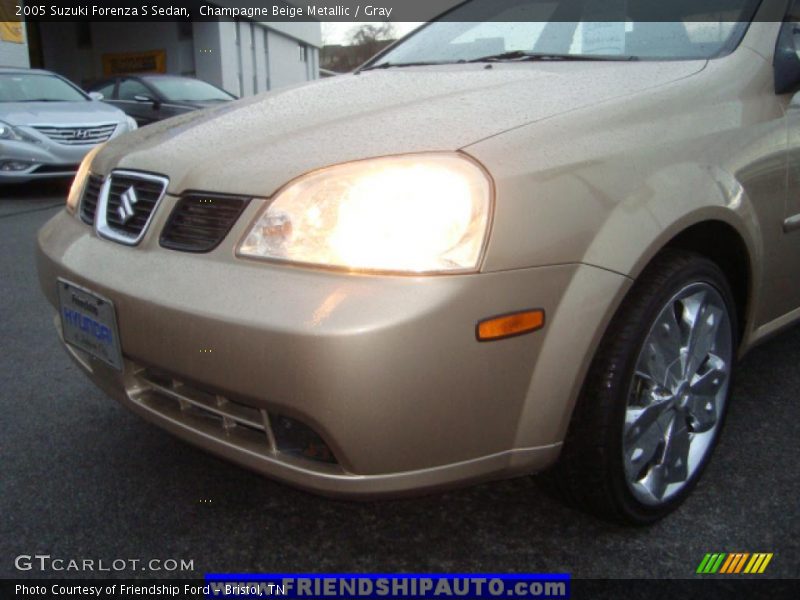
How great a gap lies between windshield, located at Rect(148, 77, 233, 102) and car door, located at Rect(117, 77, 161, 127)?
195 millimetres

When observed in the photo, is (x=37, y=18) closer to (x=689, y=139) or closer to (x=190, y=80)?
(x=190, y=80)

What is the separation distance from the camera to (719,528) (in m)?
1.80

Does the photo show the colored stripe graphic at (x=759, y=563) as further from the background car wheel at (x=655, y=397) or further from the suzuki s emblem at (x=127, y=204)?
the suzuki s emblem at (x=127, y=204)

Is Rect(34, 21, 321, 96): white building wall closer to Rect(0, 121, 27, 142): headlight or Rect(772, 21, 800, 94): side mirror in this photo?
Rect(0, 121, 27, 142): headlight

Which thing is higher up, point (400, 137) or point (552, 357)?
point (400, 137)

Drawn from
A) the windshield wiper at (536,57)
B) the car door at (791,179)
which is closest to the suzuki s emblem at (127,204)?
the windshield wiper at (536,57)

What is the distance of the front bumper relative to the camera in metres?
1.32

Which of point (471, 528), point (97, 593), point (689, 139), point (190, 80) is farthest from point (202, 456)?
point (190, 80)

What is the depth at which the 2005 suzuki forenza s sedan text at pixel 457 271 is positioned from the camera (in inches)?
53.5

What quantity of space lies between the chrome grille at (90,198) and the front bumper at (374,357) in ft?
1.58

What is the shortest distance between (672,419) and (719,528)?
288 mm

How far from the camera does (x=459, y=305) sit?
1.33 meters

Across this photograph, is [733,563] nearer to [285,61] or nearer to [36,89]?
[36,89]

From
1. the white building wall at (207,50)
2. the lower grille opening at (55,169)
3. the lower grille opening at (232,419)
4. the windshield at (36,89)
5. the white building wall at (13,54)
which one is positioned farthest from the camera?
the white building wall at (207,50)
